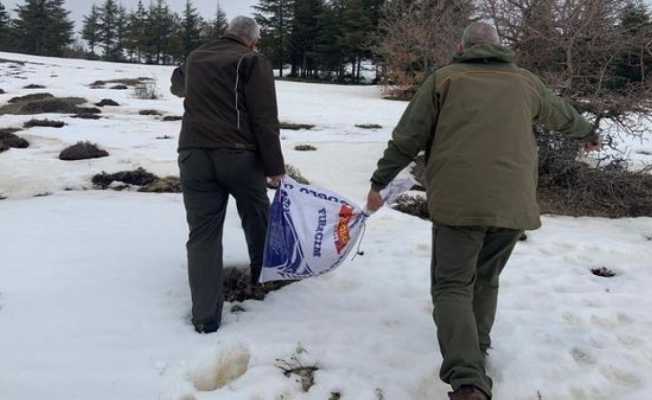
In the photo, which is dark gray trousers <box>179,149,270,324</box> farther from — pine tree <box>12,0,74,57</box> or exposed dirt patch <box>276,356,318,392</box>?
pine tree <box>12,0,74,57</box>

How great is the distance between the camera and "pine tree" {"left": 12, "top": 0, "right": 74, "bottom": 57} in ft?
199

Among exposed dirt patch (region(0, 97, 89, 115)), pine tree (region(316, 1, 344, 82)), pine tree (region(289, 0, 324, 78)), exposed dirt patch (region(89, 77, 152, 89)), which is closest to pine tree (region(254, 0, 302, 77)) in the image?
pine tree (region(289, 0, 324, 78))

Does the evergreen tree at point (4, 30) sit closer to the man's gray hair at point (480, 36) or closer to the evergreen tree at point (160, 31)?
the evergreen tree at point (160, 31)

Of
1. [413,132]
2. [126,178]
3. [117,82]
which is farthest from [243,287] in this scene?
[117,82]

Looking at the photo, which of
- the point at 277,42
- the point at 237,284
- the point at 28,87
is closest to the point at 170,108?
the point at 28,87

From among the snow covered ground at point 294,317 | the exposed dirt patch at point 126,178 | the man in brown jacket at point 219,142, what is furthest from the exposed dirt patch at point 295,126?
the man in brown jacket at point 219,142

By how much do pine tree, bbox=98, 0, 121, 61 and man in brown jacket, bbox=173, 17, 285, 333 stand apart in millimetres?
69275

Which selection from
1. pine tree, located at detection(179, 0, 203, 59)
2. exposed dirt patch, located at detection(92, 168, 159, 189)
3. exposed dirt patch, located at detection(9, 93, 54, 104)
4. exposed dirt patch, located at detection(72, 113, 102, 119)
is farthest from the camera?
pine tree, located at detection(179, 0, 203, 59)

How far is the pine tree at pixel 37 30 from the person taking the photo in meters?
60.8

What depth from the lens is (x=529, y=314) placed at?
389 cm

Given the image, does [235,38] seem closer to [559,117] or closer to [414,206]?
[559,117]

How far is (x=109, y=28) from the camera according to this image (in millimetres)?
66500

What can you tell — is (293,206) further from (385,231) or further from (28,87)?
(28,87)

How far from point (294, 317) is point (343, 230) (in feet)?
2.50
